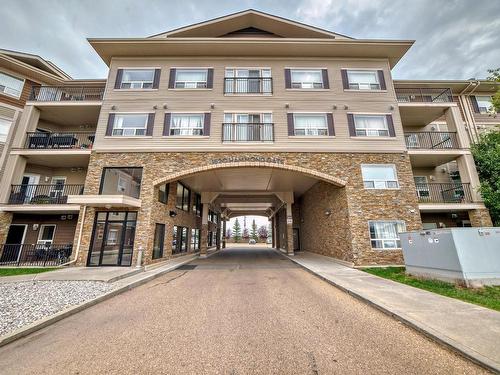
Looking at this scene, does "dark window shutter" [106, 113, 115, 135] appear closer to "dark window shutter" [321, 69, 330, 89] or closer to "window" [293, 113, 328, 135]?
"window" [293, 113, 328, 135]

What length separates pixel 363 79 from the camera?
13.9 meters

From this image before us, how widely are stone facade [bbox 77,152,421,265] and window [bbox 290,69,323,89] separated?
4.88 m

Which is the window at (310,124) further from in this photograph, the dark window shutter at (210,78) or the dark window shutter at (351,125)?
the dark window shutter at (210,78)

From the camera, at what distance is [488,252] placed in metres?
6.93

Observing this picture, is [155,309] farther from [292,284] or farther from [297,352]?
[292,284]

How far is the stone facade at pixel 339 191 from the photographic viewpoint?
37.6 ft

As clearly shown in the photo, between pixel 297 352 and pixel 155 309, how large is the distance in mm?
3802

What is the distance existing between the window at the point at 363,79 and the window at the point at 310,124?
3.25m

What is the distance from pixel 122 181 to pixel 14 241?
28.8ft

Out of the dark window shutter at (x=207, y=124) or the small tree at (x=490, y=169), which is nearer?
the small tree at (x=490, y=169)

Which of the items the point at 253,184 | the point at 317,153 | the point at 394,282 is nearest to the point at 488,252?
the point at 394,282

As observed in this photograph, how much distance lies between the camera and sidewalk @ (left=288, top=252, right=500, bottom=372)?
3168 millimetres

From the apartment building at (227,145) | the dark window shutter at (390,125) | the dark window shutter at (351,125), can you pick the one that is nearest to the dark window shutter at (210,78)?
the apartment building at (227,145)

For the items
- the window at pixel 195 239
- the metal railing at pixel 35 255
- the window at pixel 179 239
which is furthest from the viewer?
the window at pixel 195 239
